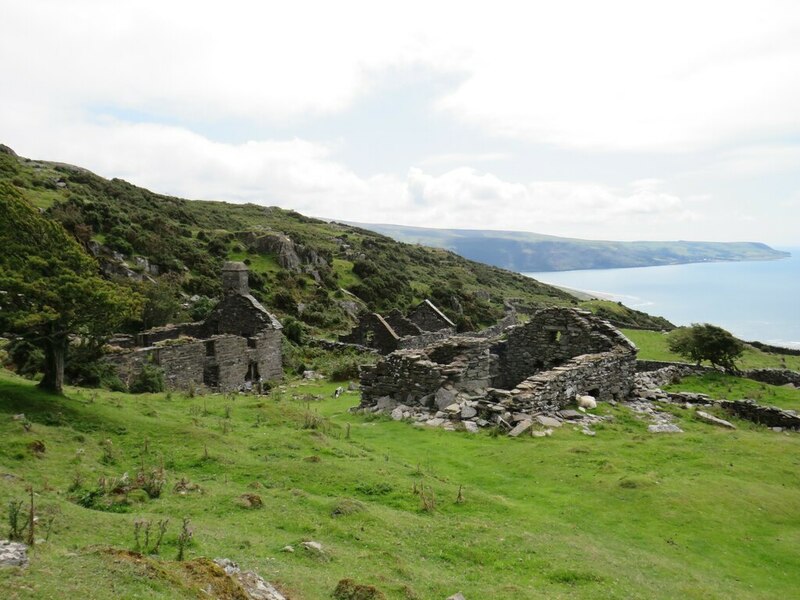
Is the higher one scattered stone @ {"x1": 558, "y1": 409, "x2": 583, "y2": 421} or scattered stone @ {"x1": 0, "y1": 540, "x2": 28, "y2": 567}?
scattered stone @ {"x1": 0, "y1": 540, "x2": 28, "y2": 567}

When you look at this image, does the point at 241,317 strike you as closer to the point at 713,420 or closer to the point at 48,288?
the point at 48,288

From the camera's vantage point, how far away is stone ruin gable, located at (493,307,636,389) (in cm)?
2114

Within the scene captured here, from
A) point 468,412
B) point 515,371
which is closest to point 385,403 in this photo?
point 468,412

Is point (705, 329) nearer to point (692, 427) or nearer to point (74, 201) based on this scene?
point (692, 427)

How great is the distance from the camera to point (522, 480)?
473 inches

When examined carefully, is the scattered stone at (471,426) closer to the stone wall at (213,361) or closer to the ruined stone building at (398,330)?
the stone wall at (213,361)

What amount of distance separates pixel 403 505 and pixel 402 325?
1001 inches

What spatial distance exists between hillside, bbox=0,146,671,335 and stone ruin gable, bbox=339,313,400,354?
34.4ft

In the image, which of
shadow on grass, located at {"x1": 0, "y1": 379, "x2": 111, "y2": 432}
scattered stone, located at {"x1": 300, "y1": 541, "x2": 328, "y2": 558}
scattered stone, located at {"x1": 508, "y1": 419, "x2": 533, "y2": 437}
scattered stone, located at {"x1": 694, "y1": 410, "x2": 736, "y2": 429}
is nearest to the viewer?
scattered stone, located at {"x1": 300, "y1": 541, "x2": 328, "y2": 558}

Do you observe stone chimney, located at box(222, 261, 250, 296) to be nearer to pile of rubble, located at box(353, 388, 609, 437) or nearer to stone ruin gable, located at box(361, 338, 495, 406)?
stone ruin gable, located at box(361, 338, 495, 406)

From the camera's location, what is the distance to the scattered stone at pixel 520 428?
1506 centimetres

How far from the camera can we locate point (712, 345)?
89.3ft

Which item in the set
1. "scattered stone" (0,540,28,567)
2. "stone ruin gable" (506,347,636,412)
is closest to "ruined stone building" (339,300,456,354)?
"stone ruin gable" (506,347,636,412)

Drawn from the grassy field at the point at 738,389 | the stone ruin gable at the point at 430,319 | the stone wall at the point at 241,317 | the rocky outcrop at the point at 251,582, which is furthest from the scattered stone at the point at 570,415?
the stone ruin gable at the point at 430,319
